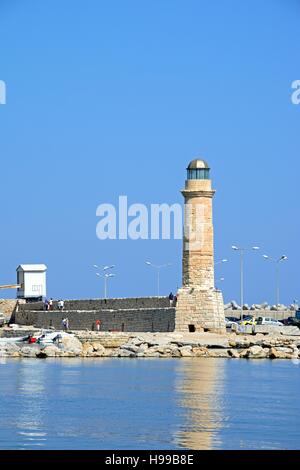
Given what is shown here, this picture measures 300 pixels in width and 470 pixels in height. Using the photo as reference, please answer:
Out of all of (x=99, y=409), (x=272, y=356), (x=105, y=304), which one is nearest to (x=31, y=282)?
(x=105, y=304)

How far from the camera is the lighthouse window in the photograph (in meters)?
41.4

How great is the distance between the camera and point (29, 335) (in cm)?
4469

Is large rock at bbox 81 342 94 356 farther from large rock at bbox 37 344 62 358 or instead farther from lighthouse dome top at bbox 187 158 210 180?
lighthouse dome top at bbox 187 158 210 180

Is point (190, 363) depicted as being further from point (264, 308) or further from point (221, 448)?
point (264, 308)

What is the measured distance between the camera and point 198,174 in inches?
1633

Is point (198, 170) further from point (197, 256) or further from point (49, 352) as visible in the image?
point (49, 352)

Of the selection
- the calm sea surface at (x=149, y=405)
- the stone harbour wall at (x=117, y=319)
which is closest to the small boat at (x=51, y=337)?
the stone harbour wall at (x=117, y=319)

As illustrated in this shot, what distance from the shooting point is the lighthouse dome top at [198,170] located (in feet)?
136

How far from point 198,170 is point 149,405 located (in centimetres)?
1716

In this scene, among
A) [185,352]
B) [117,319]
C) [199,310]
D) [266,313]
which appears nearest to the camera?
[185,352]

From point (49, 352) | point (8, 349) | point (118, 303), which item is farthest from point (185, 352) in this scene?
point (118, 303)

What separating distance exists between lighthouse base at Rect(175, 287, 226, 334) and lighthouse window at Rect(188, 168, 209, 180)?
3.21 metres

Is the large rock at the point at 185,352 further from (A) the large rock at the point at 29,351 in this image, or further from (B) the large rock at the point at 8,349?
(B) the large rock at the point at 8,349

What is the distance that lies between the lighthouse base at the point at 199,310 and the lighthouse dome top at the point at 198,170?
3222 millimetres
